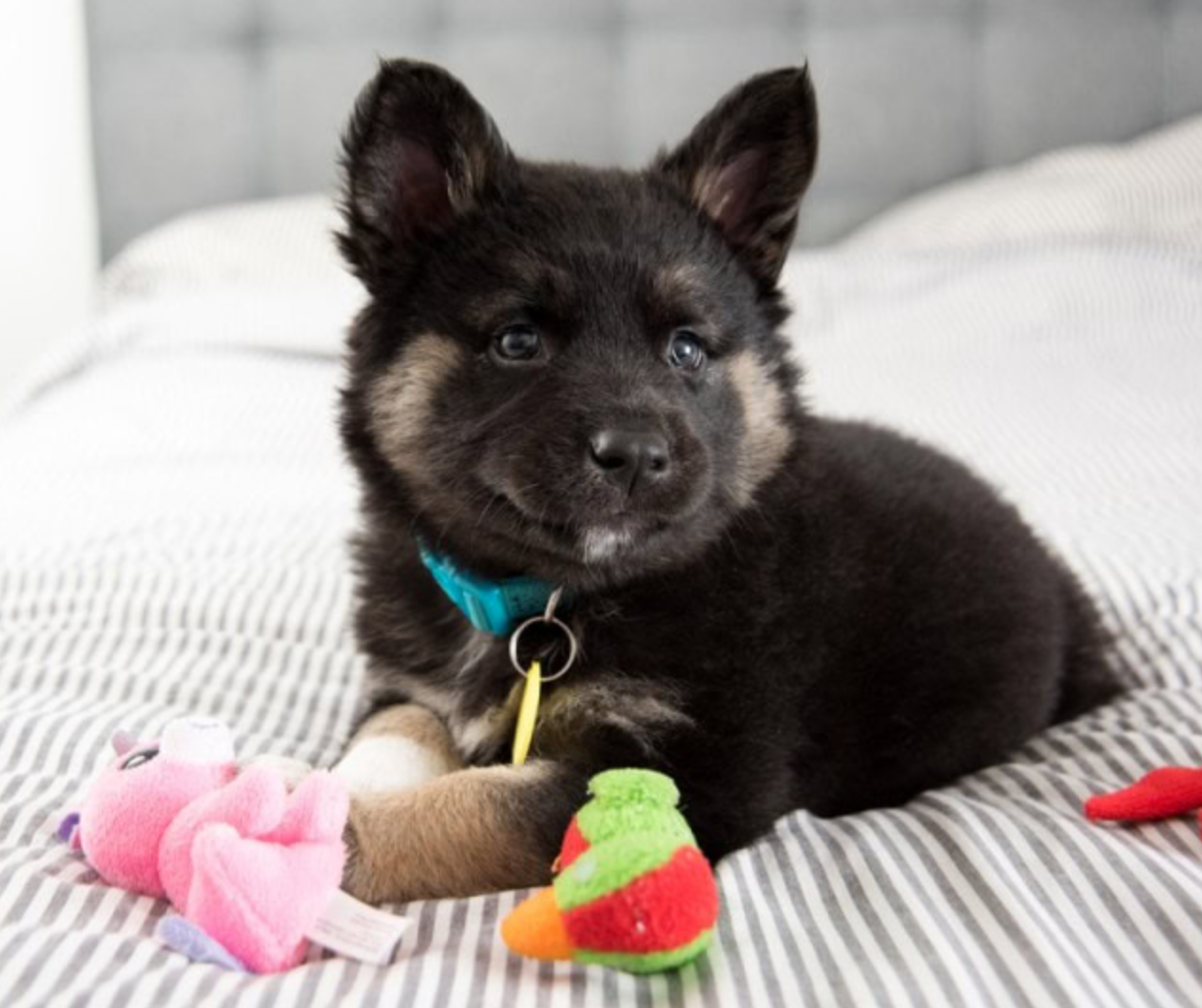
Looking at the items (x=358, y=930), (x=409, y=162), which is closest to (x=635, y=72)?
(x=409, y=162)

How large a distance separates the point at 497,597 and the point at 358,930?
61 centimetres

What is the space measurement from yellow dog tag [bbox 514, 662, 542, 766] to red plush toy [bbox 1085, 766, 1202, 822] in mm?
753

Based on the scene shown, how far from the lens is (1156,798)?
5.94 ft

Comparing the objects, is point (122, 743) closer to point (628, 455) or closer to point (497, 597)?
point (497, 597)

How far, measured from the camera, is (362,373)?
212cm

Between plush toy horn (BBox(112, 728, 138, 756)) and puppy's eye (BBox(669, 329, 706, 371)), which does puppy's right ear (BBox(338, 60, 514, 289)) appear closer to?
puppy's eye (BBox(669, 329, 706, 371))

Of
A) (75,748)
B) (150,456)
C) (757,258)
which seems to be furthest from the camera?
(150,456)

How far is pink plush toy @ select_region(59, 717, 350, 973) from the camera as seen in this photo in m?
1.47

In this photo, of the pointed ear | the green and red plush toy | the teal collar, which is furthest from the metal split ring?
the pointed ear

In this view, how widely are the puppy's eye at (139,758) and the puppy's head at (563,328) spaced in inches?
20.5

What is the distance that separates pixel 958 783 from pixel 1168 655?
59 cm

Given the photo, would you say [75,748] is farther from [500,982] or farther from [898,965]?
[898,965]

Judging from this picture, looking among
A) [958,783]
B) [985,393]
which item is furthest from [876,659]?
[985,393]

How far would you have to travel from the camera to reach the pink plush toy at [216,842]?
58.0 inches
